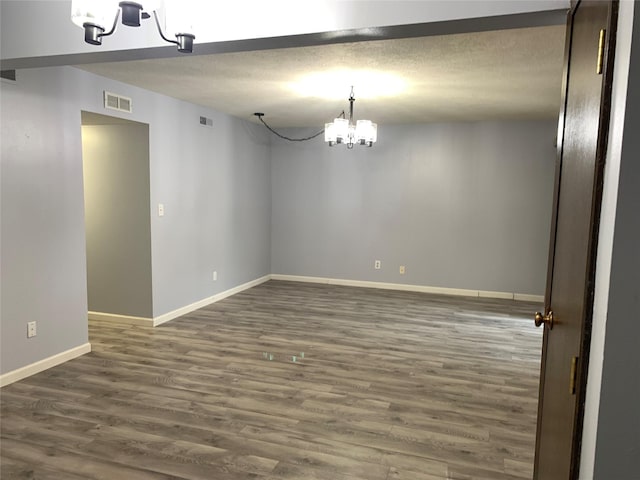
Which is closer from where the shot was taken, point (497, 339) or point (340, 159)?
point (497, 339)

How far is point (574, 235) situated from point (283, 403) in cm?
234

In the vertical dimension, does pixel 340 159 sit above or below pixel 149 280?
above

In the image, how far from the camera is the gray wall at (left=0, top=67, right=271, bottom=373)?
334 cm

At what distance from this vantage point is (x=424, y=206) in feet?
21.5

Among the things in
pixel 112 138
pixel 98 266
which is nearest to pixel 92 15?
pixel 112 138

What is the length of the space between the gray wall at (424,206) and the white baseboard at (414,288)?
70mm

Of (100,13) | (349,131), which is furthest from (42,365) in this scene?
(349,131)

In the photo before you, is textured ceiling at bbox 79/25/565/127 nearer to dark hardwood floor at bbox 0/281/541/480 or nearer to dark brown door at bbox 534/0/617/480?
dark brown door at bbox 534/0/617/480

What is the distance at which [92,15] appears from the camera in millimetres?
1834

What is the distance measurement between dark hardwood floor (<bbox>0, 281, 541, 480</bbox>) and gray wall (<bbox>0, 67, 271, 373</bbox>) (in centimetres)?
43

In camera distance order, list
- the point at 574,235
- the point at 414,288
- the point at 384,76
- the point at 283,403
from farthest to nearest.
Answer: the point at 414,288 → the point at 384,76 → the point at 283,403 → the point at 574,235

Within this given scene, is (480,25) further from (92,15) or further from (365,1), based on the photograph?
(92,15)

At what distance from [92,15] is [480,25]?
1.59 m

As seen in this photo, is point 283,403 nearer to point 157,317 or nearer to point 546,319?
point 546,319
